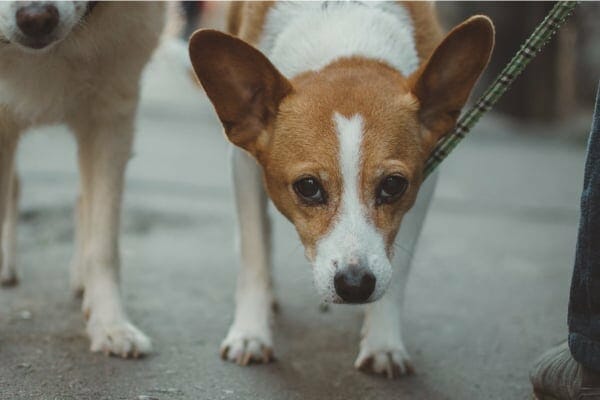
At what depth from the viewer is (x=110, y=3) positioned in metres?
3.02

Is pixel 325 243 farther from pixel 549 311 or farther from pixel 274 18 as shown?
pixel 549 311

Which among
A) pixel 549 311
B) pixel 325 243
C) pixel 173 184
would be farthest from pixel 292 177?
pixel 173 184

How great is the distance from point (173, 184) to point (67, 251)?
5.28 feet

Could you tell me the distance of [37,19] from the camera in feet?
8.37

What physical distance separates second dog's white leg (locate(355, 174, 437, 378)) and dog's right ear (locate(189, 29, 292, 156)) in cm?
58

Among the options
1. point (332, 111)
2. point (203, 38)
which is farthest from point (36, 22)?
point (332, 111)

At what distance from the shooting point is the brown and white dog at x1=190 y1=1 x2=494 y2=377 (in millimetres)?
2623

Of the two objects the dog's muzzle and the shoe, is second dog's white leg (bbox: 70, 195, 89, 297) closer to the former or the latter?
the dog's muzzle

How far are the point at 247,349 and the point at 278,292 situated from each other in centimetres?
87

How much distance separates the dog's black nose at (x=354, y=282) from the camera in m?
2.51

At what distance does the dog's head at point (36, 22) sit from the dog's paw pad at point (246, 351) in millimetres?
1110

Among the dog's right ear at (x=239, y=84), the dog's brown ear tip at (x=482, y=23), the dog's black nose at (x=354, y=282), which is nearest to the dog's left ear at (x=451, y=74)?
the dog's brown ear tip at (x=482, y=23)

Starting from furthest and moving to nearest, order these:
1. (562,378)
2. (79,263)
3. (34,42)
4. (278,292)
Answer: (278,292) < (79,263) < (34,42) < (562,378)

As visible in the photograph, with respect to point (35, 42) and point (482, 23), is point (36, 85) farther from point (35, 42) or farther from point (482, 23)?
point (482, 23)
